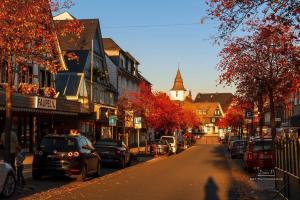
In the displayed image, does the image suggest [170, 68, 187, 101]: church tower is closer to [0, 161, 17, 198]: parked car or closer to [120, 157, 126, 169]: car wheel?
[120, 157, 126, 169]: car wheel

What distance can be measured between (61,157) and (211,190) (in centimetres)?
512

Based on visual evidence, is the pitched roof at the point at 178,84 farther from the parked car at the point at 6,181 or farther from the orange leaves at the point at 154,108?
the parked car at the point at 6,181

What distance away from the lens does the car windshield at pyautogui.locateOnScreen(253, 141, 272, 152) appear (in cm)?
2459

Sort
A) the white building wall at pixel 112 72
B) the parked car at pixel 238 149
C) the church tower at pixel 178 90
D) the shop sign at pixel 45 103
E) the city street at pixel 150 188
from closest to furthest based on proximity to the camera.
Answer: the city street at pixel 150 188
the shop sign at pixel 45 103
the parked car at pixel 238 149
the white building wall at pixel 112 72
the church tower at pixel 178 90

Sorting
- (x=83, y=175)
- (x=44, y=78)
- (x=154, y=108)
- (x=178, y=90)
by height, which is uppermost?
(x=178, y=90)

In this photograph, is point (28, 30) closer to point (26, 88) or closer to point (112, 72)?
point (26, 88)

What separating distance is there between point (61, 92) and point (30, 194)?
3118 cm

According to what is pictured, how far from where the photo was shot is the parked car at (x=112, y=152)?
93.4 feet

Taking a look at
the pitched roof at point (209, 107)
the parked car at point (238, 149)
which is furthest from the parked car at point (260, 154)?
the pitched roof at point (209, 107)

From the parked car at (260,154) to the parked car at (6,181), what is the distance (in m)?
12.7

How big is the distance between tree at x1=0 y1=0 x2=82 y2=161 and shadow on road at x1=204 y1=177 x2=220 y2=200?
5774 millimetres

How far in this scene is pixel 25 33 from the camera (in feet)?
53.5

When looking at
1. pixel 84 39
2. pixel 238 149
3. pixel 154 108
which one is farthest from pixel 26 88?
pixel 154 108

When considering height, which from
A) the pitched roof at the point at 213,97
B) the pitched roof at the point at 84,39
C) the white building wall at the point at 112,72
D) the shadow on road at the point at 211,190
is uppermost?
the pitched roof at the point at 213,97
